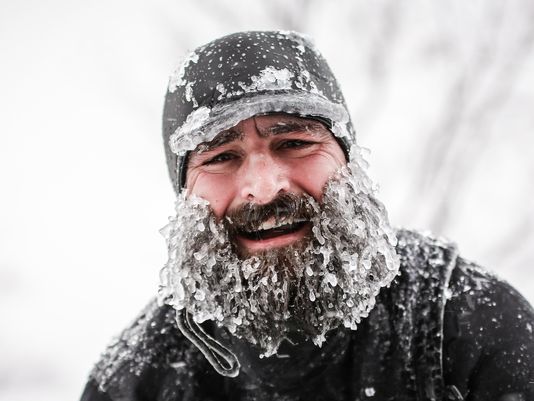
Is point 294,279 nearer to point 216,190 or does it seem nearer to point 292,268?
point 292,268

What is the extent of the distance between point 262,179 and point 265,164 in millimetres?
64

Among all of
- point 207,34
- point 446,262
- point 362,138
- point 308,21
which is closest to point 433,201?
point 362,138

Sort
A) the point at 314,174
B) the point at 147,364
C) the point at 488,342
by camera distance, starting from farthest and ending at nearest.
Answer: the point at 147,364
the point at 314,174
the point at 488,342

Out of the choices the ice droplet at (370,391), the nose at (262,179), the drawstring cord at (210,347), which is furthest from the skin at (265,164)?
the ice droplet at (370,391)

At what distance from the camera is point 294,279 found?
1.79 metres

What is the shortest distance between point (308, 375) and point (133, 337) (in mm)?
705

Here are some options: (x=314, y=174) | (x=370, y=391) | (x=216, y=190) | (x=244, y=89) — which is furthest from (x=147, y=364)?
(x=244, y=89)

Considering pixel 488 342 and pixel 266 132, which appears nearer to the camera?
pixel 488 342

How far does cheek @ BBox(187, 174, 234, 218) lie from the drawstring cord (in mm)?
375

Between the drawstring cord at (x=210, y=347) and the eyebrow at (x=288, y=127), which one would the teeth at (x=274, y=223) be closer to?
the eyebrow at (x=288, y=127)

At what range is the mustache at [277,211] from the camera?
1.81 metres

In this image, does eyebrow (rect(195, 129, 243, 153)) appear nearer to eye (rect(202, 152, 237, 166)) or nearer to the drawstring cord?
eye (rect(202, 152, 237, 166))

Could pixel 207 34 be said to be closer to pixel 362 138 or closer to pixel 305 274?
pixel 362 138

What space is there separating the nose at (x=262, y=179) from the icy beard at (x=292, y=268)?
3cm
